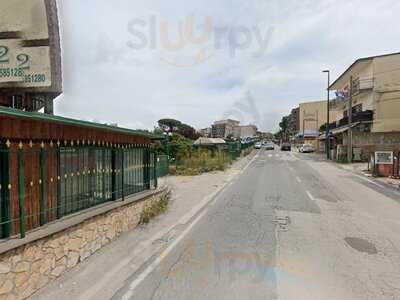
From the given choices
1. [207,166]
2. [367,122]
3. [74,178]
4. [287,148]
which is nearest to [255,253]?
[74,178]

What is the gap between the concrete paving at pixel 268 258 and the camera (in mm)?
4301

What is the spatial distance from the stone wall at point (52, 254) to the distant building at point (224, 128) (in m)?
70.5

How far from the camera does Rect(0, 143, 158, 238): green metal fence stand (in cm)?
429

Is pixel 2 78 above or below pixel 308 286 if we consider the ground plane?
above

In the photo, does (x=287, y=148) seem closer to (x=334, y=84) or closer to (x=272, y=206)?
(x=334, y=84)

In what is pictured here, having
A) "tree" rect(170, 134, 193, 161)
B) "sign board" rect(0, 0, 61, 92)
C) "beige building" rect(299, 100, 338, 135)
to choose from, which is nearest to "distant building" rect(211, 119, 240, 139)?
"beige building" rect(299, 100, 338, 135)

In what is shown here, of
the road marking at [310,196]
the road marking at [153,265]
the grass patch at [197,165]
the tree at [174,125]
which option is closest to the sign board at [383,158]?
the road marking at [310,196]

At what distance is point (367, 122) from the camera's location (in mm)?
33000

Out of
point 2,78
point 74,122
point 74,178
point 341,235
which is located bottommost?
point 341,235

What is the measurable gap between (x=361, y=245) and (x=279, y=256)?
1.97 meters

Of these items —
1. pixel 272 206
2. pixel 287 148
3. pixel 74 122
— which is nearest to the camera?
pixel 74 122

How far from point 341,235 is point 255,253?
8.05 feet

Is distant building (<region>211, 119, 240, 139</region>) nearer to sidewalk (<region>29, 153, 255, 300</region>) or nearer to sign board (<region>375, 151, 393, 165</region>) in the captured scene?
sign board (<region>375, 151, 393, 165</region>)

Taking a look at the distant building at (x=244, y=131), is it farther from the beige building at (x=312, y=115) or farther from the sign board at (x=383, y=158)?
the sign board at (x=383, y=158)
